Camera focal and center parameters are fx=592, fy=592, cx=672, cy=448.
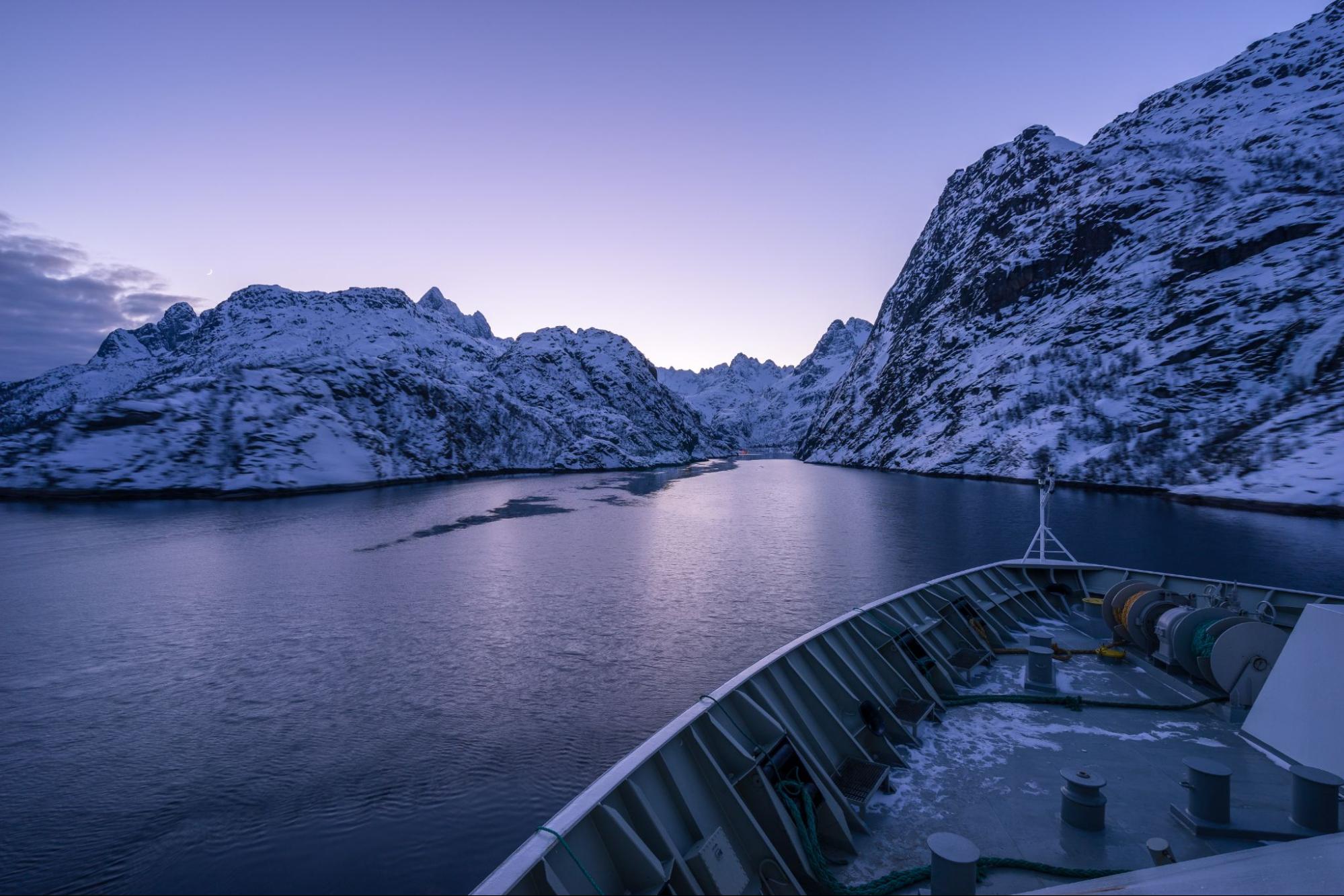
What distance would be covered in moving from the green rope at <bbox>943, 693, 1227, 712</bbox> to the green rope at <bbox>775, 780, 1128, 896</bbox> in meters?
4.16

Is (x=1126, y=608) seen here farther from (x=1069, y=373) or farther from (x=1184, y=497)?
(x=1069, y=373)

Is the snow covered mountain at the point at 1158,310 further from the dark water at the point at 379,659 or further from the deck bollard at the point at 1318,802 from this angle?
the deck bollard at the point at 1318,802

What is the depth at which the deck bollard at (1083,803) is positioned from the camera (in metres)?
6.95

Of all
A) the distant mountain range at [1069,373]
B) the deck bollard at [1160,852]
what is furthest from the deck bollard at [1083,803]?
the distant mountain range at [1069,373]

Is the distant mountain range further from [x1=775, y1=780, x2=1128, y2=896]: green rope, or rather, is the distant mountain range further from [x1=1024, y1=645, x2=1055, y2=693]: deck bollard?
[x1=775, y1=780, x2=1128, y2=896]: green rope

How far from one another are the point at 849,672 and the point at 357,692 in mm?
14676

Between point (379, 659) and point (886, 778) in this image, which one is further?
point (379, 659)

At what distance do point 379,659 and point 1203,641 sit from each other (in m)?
21.9

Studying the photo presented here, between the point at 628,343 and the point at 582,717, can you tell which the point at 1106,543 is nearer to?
the point at 582,717

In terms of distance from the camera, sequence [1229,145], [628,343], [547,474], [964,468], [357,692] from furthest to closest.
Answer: [628,343], [547,474], [1229,145], [964,468], [357,692]

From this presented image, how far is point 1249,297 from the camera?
7912 centimetres

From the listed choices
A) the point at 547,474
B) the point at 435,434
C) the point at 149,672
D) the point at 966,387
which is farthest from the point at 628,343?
the point at 149,672

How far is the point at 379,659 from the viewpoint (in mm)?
20016

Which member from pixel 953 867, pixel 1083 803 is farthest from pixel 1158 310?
pixel 953 867
